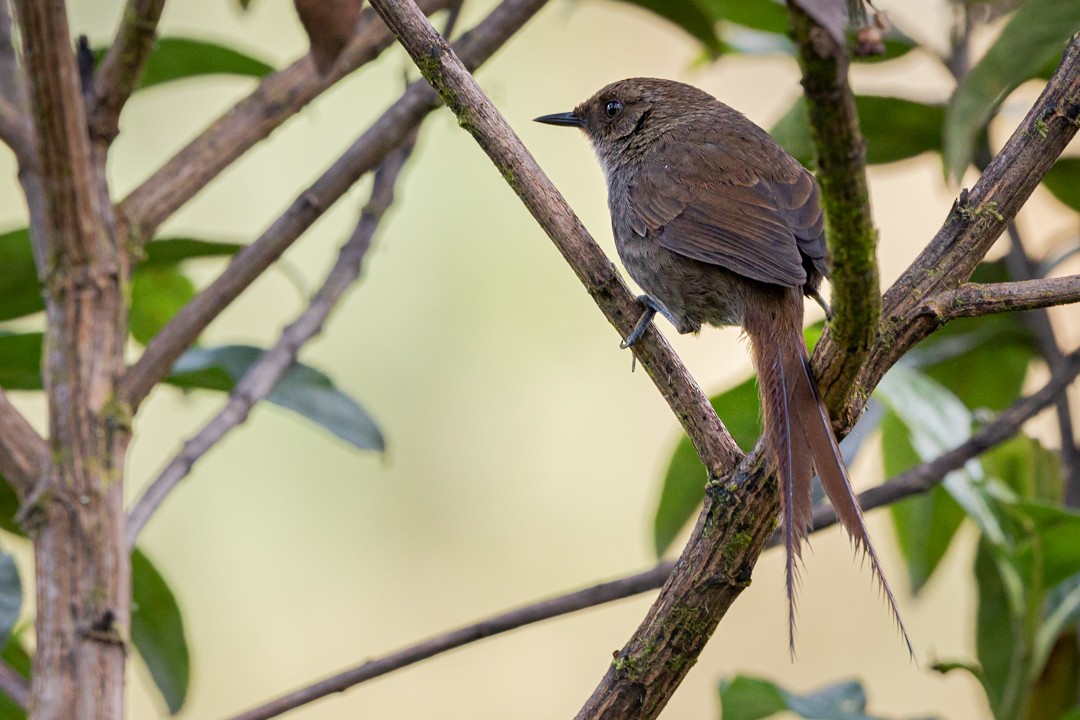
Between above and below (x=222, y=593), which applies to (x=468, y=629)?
below

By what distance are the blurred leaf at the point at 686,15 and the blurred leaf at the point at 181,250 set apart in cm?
109

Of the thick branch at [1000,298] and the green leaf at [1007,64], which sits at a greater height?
the green leaf at [1007,64]

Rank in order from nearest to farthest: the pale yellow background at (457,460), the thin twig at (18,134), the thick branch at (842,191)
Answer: the thick branch at (842,191)
the thin twig at (18,134)
the pale yellow background at (457,460)

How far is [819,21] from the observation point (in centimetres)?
81

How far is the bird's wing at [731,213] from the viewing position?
6.59 ft

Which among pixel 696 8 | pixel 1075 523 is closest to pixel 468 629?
pixel 1075 523

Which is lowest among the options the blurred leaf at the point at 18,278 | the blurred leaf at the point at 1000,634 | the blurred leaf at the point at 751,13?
the blurred leaf at the point at 1000,634

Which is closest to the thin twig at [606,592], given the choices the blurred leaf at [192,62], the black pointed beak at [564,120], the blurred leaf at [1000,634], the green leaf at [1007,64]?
the blurred leaf at [1000,634]

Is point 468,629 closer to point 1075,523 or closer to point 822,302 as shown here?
point 822,302

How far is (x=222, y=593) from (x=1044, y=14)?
3.55 metres

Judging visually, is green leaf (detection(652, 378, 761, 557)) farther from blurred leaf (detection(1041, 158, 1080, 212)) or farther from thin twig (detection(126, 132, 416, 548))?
blurred leaf (detection(1041, 158, 1080, 212))

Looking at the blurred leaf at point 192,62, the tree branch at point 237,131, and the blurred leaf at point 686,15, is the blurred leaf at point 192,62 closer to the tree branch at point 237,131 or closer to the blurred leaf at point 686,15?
the tree branch at point 237,131

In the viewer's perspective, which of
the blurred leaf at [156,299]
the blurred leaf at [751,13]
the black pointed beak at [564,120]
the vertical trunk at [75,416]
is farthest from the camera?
the black pointed beak at [564,120]

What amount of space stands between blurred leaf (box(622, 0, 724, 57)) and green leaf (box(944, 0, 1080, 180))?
0.67 metres
